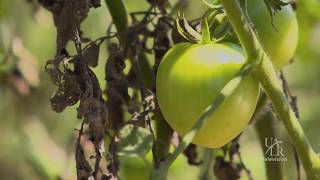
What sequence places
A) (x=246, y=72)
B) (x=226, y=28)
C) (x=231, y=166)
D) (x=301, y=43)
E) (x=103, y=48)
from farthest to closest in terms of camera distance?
(x=103, y=48) < (x=301, y=43) < (x=231, y=166) < (x=226, y=28) < (x=246, y=72)

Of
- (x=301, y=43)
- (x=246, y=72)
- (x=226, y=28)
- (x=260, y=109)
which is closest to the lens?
(x=246, y=72)

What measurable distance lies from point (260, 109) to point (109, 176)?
0.80ft

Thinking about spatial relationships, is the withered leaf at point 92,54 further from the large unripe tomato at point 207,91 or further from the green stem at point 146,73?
the large unripe tomato at point 207,91

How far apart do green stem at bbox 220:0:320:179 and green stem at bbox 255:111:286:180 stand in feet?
0.98

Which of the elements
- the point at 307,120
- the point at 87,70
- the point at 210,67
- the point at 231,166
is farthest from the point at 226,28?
the point at 307,120

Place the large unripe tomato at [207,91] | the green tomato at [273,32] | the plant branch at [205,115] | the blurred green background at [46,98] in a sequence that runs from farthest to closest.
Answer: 1. the blurred green background at [46,98]
2. the green tomato at [273,32]
3. the large unripe tomato at [207,91]
4. the plant branch at [205,115]

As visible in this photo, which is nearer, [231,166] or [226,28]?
[226,28]

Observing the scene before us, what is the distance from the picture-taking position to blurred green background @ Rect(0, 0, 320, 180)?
1.63 meters

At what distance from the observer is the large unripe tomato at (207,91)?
0.87 m

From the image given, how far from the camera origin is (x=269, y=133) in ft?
3.96

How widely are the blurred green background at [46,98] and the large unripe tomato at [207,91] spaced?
20.5 inches

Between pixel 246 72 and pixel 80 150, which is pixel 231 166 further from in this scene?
pixel 246 72

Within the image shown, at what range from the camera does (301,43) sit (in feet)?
5.96

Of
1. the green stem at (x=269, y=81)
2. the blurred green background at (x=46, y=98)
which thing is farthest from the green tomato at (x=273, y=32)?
the blurred green background at (x=46, y=98)
